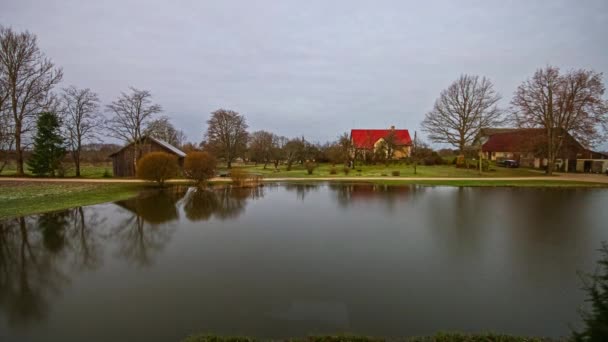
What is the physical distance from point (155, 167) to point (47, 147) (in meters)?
15.0

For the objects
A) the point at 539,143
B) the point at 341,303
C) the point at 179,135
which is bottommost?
the point at 341,303

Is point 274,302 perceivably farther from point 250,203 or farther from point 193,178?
point 193,178

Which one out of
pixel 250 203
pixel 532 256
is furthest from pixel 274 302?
pixel 250 203

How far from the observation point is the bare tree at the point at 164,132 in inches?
1216

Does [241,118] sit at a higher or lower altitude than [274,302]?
higher

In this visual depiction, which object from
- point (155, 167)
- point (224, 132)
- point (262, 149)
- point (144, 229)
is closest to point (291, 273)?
point (144, 229)

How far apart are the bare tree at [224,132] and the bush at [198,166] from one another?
20.0 metres

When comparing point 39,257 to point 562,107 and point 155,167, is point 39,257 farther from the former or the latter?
point 562,107

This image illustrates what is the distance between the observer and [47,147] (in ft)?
88.1

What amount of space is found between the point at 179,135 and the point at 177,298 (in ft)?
229

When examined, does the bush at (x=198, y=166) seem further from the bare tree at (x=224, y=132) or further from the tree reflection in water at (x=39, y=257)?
the bare tree at (x=224, y=132)

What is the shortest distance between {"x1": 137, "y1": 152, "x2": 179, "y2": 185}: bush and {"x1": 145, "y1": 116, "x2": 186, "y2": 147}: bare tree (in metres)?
10.7

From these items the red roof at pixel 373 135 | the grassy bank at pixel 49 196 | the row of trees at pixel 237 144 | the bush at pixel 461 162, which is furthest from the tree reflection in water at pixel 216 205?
the red roof at pixel 373 135

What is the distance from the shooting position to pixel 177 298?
5.06 meters
